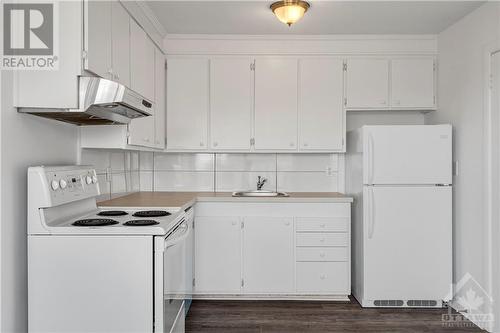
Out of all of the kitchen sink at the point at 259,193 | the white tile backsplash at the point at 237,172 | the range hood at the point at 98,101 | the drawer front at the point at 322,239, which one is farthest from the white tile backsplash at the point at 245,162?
the range hood at the point at 98,101

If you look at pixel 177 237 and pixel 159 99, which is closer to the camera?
pixel 177 237

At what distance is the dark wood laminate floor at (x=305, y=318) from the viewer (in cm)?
298

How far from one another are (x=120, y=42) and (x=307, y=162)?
2.28 m

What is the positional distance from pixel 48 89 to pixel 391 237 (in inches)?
110

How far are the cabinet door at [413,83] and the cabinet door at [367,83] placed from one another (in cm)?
9

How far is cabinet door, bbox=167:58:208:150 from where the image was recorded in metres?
3.85

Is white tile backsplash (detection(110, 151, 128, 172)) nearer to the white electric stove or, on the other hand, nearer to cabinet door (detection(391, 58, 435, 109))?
the white electric stove

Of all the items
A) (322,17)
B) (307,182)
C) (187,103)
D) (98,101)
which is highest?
(322,17)

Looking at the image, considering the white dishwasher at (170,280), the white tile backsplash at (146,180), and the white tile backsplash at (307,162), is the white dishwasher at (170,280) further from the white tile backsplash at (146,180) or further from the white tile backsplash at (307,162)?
the white tile backsplash at (307,162)

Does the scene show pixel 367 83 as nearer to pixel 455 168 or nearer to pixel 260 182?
pixel 455 168

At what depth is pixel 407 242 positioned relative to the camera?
3.36 meters

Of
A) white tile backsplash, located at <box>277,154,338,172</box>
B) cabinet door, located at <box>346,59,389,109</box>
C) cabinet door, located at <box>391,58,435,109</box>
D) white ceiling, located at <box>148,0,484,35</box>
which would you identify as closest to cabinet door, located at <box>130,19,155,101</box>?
white ceiling, located at <box>148,0,484,35</box>

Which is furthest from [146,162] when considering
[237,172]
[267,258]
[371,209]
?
[371,209]

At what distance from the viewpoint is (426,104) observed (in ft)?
12.5
